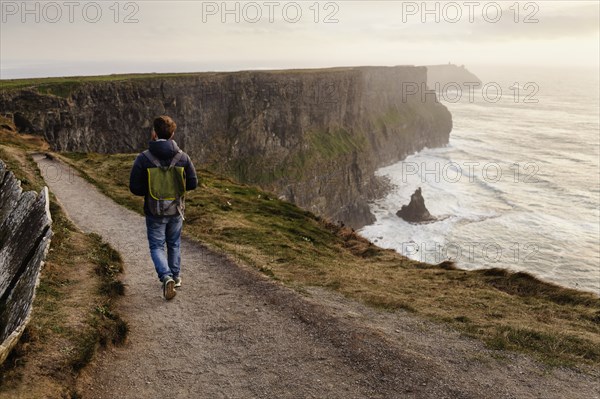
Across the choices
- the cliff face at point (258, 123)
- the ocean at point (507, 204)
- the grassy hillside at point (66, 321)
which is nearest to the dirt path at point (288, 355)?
the grassy hillside at point (66, 321)

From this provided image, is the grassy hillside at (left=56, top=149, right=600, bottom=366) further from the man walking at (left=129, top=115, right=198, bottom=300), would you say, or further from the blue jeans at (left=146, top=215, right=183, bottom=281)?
the man walking at (left=129, top=115, right=198, bottom=300)

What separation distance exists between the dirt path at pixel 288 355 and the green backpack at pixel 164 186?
95.4 inches

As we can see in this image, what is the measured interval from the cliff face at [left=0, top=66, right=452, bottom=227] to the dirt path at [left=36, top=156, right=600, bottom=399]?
48393 millimetres

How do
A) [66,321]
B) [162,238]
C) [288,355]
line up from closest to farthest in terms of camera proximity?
[288,355] < [66,321] < [162,238]

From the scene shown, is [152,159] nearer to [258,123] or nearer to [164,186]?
[164,186]

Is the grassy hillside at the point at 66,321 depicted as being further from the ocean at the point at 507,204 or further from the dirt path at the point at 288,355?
the ocean at the point at 507,204

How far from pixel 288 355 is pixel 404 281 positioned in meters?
7.73

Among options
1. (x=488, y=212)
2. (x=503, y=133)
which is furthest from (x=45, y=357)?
(x=503, y=133)

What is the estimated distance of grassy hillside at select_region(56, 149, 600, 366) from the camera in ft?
34.7

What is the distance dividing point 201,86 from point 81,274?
64.9m

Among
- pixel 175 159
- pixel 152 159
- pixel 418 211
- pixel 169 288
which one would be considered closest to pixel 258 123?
pixel 418 211

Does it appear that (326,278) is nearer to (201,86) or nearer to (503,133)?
(201,86)

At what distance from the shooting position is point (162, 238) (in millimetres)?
9945

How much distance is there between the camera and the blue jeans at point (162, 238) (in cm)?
980
